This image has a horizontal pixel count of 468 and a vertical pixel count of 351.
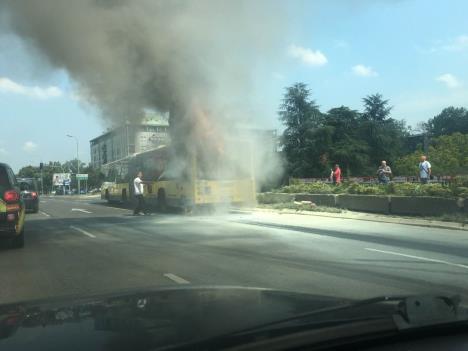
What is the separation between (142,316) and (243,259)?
605 cm

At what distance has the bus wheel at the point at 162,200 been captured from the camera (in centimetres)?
2104

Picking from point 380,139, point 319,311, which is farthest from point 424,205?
point 380,139

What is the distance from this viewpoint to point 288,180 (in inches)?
1122

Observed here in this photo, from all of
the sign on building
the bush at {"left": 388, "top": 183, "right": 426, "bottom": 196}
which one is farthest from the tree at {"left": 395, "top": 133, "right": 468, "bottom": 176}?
the sign on building

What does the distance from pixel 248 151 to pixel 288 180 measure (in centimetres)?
957

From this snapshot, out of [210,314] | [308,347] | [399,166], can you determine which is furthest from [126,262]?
[399,166]

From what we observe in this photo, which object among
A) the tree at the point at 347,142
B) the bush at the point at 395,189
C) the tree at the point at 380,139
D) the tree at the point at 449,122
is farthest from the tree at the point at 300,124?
the tree at the point at 449,122

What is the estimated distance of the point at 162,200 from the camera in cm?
2119

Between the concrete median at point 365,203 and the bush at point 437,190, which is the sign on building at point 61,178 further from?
the bush at point 437,190

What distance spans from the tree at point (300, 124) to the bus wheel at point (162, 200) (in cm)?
3888

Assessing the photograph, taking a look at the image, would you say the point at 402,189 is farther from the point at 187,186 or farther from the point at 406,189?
the point at 187,186

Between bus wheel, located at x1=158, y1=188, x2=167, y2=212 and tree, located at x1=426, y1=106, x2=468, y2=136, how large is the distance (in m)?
88.4

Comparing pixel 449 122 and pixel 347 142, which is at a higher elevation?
pixel 449 122

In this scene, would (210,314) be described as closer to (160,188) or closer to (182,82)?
(182,82)
